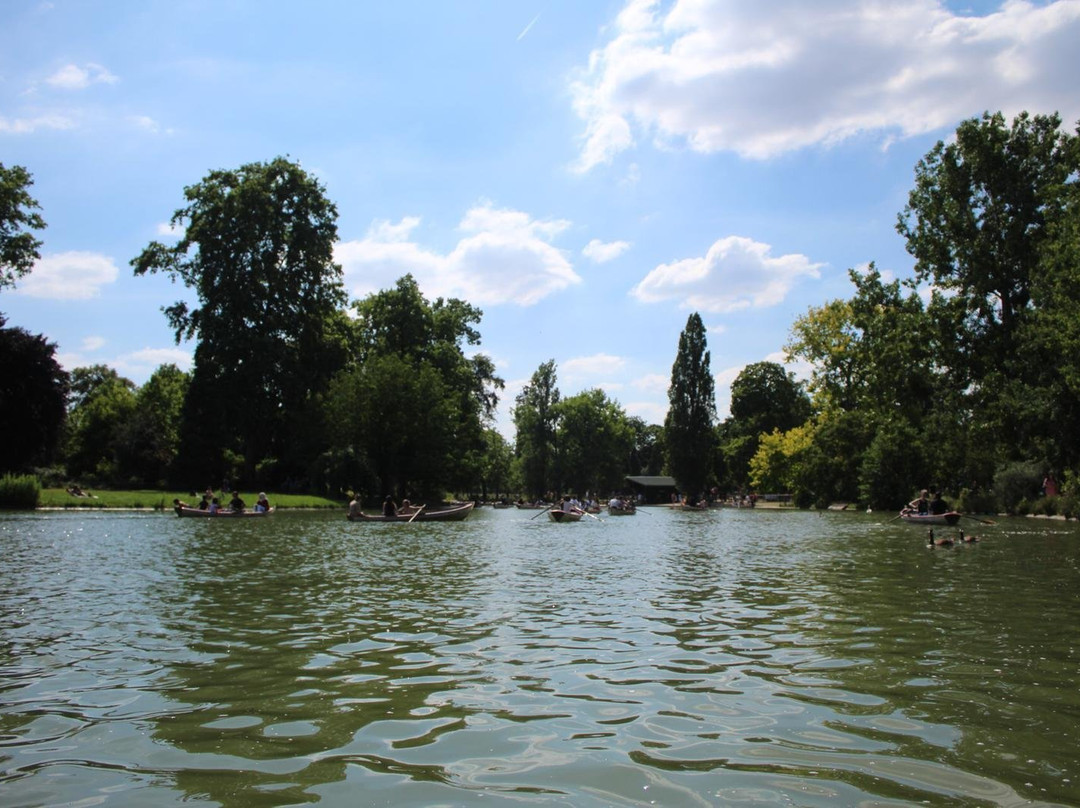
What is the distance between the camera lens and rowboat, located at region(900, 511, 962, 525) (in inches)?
1280

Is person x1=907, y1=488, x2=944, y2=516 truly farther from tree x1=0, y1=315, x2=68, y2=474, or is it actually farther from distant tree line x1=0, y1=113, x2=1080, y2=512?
tree x1=0, y1=315, x2=68, y2=474

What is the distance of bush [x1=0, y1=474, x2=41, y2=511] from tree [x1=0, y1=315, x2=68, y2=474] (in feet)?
18.5

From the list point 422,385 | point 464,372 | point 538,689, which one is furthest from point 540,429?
point 538,689

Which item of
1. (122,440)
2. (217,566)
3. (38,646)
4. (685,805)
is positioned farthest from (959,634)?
(122,440)

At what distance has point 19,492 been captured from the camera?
4278 cm

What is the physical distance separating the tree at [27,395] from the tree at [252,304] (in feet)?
28.7

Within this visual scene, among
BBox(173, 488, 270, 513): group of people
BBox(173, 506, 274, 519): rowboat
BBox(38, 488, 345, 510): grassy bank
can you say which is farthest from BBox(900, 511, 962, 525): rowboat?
BBox(38, 488, 345, 510): grassy bank

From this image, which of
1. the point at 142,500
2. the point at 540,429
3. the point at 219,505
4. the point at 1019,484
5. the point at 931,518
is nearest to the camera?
the point at 931,518

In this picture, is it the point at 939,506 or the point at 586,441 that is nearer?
the point at 939,506

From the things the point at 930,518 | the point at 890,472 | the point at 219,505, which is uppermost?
the point at 890,472

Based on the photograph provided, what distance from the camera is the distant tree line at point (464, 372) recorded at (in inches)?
1489

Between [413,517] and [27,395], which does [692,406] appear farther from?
[27,395]

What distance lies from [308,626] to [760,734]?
662cm

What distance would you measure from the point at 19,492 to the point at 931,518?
4360cm
